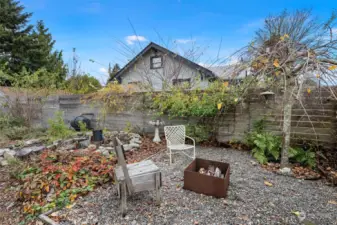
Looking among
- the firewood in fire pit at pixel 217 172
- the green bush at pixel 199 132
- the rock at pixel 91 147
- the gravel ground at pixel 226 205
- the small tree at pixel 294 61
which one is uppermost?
the small tree at pixel 294 61

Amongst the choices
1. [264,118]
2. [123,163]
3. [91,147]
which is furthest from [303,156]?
[91,147]

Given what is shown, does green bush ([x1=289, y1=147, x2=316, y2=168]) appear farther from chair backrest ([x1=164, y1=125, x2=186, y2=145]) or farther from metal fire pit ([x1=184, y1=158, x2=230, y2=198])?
chair backrest ([x1=164, y1=125, x2=186, y2=145])

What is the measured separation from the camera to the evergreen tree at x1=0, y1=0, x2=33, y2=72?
12.4 meters

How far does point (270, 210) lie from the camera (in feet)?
6.53

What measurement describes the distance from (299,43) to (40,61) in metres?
16.6

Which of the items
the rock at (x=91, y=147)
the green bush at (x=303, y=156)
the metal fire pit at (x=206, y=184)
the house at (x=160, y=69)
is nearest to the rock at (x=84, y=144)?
the rock at (x=91, y=147)

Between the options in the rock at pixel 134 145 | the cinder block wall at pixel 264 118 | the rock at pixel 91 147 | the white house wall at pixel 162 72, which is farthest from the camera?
the white house wall at pixel 162 72

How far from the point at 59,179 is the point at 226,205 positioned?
92.2 inches

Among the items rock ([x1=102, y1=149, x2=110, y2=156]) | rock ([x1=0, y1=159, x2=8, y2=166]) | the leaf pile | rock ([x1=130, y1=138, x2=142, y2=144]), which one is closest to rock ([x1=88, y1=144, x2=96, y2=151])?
rock ([x1=102, y1=149, x2=110, y2=156])

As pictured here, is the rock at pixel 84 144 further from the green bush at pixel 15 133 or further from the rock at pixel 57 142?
the green bush at pixel 15 133

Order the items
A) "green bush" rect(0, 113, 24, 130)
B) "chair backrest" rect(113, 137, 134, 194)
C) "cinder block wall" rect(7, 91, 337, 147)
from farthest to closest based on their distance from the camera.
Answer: "green bush" rect(0, 113, 24, 130) < "cinder block wall" rect(7, 91, 337, 147) < "chair backrest" rect(113, 137, 134, 194)

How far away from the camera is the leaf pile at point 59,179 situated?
7.53 ft

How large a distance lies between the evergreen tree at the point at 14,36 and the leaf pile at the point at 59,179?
13633 millimetres

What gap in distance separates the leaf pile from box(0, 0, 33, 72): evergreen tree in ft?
44.7
